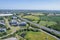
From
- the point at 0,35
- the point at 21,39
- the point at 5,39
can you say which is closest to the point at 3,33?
the point at 0,35

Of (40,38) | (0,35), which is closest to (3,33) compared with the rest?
(0,35)

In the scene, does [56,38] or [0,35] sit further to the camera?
[0,35]

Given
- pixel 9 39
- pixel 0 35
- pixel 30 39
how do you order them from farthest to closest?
pixel 0 35 < pixel 9 39 < pixel 30 39

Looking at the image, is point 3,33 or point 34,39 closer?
point 34,39

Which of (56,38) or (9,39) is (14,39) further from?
(56,38)

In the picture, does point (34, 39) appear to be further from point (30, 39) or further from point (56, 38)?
point (56, 38)

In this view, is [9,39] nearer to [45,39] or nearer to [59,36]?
[45,39]

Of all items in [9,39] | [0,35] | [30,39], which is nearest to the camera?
[30,39]

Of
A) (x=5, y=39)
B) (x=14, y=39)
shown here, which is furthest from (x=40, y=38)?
(x=5, y=39)
